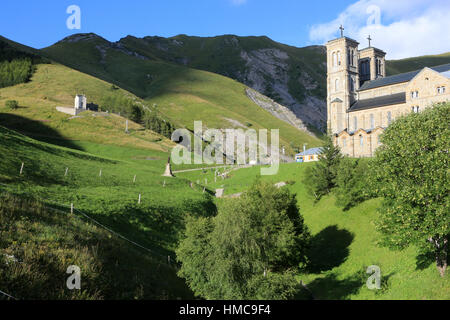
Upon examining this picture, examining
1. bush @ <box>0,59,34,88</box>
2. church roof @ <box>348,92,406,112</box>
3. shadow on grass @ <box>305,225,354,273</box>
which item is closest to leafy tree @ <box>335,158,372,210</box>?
shadow on grass @ <box>305,225,354,273</box>

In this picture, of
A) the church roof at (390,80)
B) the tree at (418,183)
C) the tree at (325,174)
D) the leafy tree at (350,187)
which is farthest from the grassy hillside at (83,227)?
the church roof at (390,80)

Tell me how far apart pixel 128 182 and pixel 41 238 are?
102ft

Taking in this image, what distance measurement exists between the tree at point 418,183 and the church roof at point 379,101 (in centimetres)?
7096

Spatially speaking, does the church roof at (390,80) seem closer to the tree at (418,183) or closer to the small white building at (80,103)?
the tree at (418,183)

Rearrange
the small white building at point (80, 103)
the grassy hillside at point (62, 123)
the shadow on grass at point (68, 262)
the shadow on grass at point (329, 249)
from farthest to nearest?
the small white building at point (80, 103) → the grassy hillside at point (62, 123) → the shadow on grass at point (329, 249) → the shadow on grass at point (68, 262)

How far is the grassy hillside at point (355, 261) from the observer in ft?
84.2

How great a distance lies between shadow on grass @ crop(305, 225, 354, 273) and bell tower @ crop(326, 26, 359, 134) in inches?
2471

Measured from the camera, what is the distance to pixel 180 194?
163ft

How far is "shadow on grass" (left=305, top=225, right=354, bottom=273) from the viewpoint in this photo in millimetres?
40131

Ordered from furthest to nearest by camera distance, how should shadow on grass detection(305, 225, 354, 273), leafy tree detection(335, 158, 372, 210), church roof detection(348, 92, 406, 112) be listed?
church roof detection(348, 92, 406, 112) → leafy tree detection(335, 158, 372, 210) → shadow on grass detection(305, 225, 354, 273)

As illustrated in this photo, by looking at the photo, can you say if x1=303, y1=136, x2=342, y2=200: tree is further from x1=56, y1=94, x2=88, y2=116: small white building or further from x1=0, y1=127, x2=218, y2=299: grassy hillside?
x1=56, y1=94, x2=88, y2=116: small white building

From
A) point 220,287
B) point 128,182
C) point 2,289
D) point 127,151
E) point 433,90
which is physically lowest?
point 220,287
